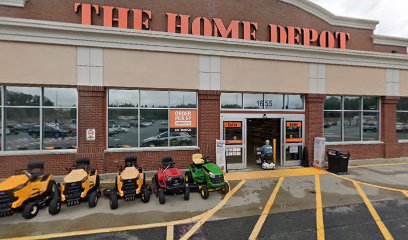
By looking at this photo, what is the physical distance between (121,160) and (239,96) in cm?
624

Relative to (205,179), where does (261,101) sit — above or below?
above

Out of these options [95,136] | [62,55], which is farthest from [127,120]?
[62,55]

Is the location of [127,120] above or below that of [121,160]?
above

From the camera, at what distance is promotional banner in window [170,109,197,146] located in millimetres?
9562

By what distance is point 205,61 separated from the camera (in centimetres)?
964

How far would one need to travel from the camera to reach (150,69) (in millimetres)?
9094

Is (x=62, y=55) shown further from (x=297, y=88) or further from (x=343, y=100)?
(x=343, y=100)

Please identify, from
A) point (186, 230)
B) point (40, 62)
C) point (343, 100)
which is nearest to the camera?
point (186, 230)

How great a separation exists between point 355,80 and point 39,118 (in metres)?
15.5

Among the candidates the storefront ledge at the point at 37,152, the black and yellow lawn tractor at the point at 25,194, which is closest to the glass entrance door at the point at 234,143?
the storefront ledge at the point at 37,152

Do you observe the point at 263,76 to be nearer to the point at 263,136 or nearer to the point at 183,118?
the point at 263,136

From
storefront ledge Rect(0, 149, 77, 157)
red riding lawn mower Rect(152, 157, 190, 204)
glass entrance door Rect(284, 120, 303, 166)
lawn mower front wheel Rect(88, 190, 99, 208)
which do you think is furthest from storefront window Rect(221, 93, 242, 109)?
storefront ledge Rect(0, 149, 77, 157)

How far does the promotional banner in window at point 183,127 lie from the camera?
31.4 feet

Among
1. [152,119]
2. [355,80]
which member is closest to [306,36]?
[355,80]
